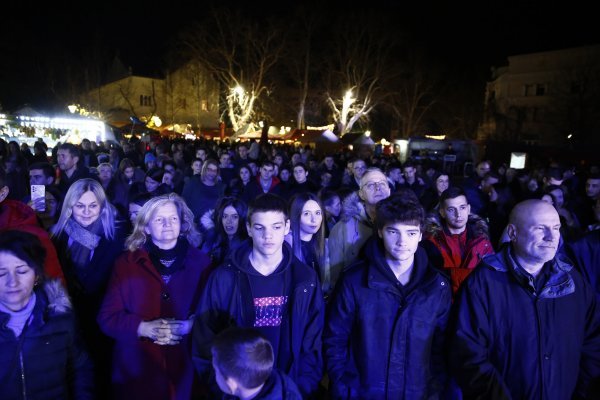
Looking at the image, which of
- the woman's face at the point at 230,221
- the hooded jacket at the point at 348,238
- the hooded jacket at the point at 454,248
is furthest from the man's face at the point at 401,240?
the woman's face at the point at 230,221

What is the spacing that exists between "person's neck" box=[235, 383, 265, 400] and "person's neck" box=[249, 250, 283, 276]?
2.69ft

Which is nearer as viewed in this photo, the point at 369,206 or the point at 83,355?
the point at 83,355

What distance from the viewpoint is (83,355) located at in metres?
2.50

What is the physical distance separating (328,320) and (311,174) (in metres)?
8.12

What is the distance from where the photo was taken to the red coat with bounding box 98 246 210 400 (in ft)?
9.19

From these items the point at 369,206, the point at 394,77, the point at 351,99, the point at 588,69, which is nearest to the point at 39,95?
the point at 351,99

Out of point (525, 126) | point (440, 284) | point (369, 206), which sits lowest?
point (440, 284)

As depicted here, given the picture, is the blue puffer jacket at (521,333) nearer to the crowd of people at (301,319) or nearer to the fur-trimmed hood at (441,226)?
the crowd of people at (301,319)

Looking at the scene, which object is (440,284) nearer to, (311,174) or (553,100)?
(311,174)

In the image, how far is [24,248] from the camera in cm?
228

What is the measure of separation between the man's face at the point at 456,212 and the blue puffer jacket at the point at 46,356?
9.95 ft

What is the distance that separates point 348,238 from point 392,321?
1.59 m

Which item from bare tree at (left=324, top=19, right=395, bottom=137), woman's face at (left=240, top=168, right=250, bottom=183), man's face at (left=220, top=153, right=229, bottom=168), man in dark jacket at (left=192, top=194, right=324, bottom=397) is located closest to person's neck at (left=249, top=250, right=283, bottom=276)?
man in dark jacket at (left=192, top=194, right=324, bottom=397)

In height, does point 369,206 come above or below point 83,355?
above
